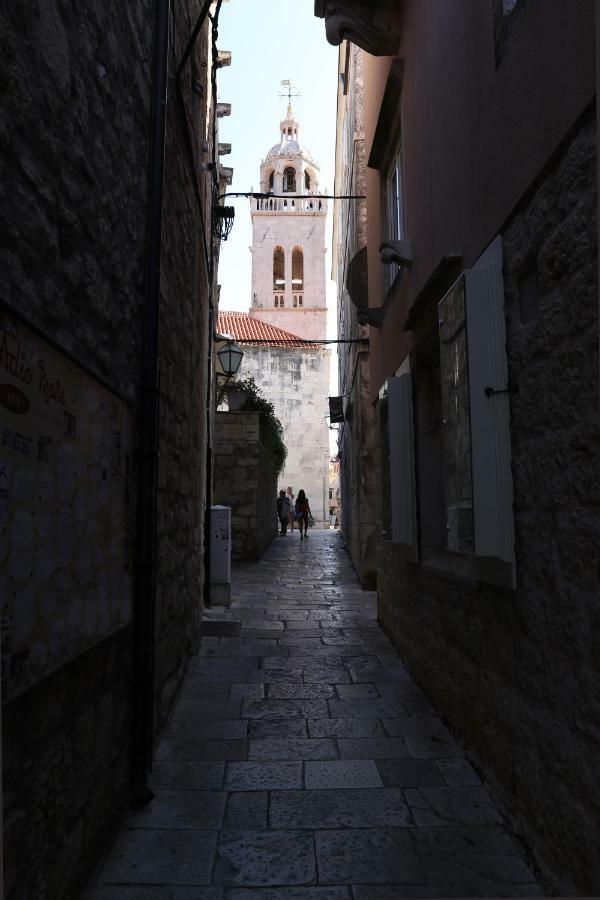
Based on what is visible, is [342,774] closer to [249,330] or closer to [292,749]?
[292,749]

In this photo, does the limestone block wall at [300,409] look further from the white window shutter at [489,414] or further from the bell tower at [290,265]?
the white window shutter at [489,414]

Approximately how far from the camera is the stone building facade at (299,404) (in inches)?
1194

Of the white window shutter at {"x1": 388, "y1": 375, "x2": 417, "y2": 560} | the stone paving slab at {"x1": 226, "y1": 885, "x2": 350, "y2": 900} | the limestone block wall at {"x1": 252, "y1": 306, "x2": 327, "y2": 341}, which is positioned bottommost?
the stone paving slab at {"x1": 226, "y1": 885, "x2": 350, "y2": 900}

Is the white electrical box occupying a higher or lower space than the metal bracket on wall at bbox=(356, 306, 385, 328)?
lower

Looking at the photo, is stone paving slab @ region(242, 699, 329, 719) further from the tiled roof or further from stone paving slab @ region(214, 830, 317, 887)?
the tiled roof

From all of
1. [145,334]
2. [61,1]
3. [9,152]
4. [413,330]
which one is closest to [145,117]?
[145,334]

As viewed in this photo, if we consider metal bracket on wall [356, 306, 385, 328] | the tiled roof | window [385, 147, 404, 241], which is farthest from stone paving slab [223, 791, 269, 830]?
the tiled roof

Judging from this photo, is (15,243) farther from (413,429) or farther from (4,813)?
(413,429)

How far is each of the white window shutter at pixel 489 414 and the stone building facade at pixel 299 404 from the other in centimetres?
2725

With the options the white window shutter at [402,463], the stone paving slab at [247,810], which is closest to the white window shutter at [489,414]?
the stone paving slab at [247,810]

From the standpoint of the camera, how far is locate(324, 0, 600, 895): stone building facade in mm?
2178

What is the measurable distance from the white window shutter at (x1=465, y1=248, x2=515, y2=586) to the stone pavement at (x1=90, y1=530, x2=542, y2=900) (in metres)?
1.14

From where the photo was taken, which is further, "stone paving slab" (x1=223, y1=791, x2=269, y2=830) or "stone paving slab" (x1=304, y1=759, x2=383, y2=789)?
"stone paving slab" (x1=304, y1=759, x2=383, y2=789)

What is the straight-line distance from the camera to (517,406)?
279 centimetres
